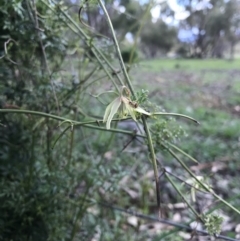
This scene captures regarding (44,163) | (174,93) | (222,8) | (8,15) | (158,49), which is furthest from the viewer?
(158,49)

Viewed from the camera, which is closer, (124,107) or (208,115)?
(124,107)

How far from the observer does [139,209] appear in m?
1.33

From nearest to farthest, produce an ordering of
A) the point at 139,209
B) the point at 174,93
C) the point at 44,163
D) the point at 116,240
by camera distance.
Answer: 1. the point at 44,163
2. the point at 116,240
3. the point at 139,209
4. the point at 174,93

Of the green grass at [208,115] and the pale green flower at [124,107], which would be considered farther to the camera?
the green grass at [208,115]

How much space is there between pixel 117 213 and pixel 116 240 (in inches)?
6.1

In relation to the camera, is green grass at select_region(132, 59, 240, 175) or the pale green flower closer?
the pale green flower

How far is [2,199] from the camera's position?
719mm

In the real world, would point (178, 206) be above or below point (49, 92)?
below

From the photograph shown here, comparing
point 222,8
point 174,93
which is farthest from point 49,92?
point 222,8

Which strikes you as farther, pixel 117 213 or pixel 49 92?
pixel 117 213

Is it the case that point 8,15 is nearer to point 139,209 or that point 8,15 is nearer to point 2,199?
point 2,199

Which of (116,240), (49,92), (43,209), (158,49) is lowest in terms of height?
(116,240)

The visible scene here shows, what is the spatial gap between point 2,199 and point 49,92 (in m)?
0.25

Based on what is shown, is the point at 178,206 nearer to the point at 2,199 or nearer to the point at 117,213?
the point at 117,213
